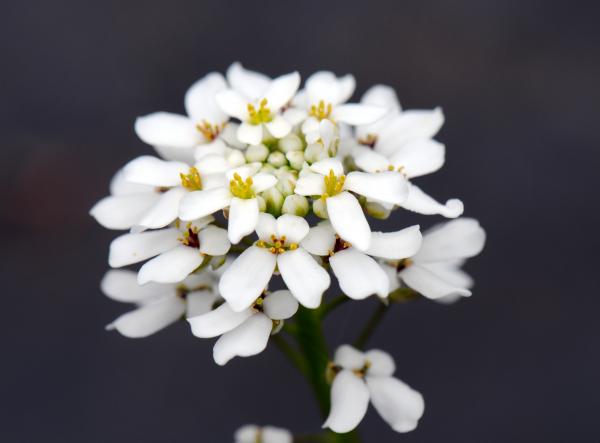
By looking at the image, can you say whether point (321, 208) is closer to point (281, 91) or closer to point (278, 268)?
point (278, 268)

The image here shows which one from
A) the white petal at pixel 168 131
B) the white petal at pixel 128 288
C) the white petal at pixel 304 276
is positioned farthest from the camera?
the white petal at pixel 128 288

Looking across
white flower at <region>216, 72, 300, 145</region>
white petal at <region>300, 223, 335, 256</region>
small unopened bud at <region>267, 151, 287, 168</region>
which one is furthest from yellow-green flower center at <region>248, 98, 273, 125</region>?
white petal at <region>300, 223, 335, 256</region>

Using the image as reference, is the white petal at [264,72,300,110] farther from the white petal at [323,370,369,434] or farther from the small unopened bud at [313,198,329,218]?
the white petal at [323,370,369,434]

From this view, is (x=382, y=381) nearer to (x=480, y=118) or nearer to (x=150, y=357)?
(x=150, y=357)

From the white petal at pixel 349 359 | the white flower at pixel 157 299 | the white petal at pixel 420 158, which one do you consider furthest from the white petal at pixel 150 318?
the white petal at pixel 420 158

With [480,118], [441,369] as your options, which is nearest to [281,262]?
[441,369]

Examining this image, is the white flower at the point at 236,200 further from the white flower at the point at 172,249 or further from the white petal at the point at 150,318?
the white petal at the point at 150,318

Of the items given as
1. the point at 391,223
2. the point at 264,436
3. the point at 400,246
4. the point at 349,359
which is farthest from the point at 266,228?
the point at 391,223
